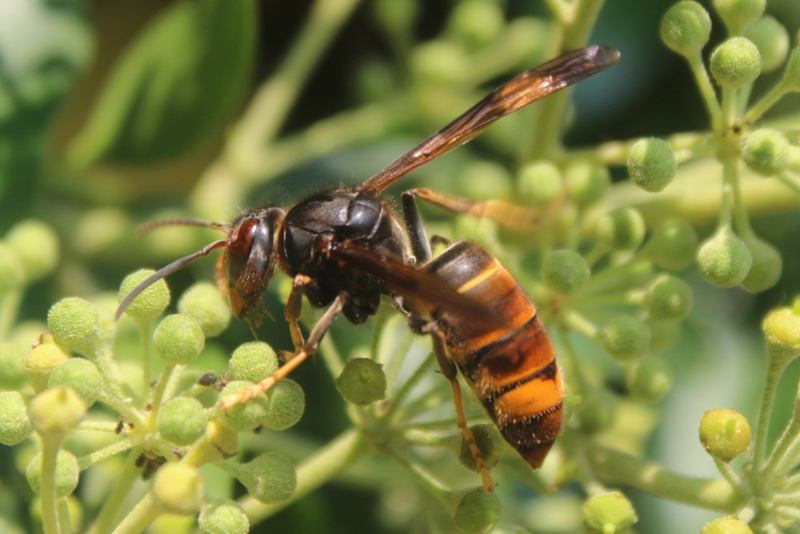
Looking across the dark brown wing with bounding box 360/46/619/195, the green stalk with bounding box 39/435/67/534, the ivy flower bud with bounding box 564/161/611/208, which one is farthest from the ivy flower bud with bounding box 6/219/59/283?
the ivy flower bud with bounding box 564/161/611/208

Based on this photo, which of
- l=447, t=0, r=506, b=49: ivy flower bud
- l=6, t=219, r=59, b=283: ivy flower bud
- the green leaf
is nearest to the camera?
l=6, t=219, r=59, b=283: ivy flower bud

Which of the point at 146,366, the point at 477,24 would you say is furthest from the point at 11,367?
the point at 477,24

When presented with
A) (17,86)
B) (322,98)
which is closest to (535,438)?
(17,86)

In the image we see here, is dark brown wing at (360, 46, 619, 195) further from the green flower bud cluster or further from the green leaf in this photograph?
the green leaf

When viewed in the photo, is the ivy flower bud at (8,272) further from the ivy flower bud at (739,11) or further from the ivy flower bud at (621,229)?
the ivy flower bud at (739,11)

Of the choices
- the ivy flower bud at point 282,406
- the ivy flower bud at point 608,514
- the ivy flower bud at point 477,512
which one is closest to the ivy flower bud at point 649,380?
the ivy flower bud at point 608,514

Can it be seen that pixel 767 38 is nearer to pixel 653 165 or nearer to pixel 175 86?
pixel 653 165

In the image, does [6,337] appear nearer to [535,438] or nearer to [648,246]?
[535,438]
